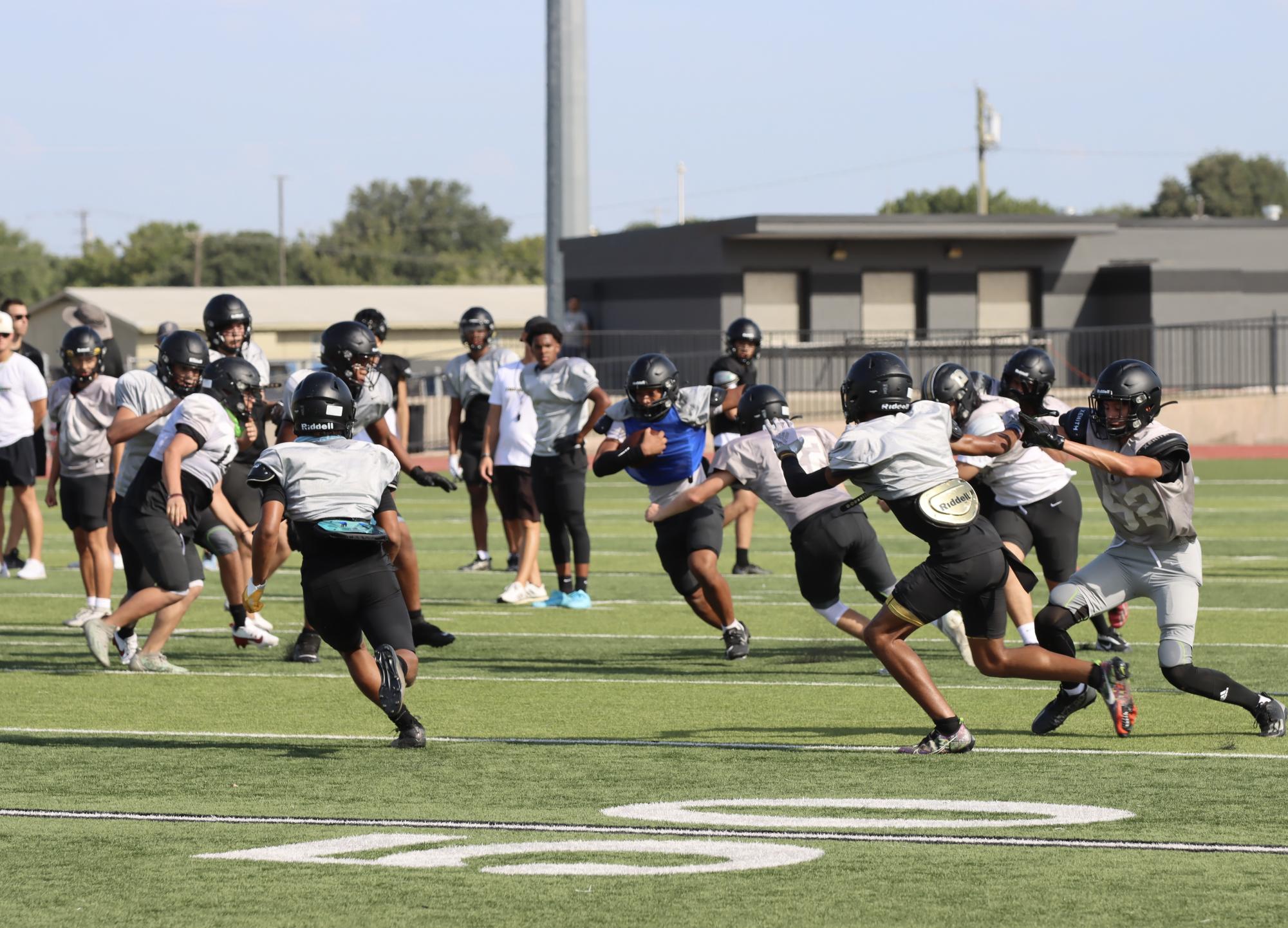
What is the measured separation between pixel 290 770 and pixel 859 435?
254 centimetres

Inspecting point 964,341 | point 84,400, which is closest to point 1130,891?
point 84,400

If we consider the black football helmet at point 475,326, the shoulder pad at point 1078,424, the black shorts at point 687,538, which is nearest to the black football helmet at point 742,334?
the black football helmet at point 475,326

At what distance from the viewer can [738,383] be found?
1391 cm

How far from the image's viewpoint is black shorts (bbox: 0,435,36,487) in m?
14.1

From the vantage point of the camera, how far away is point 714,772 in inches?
279

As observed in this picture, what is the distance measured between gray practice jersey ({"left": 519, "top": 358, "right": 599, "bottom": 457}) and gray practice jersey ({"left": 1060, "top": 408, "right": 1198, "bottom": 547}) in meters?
5.19

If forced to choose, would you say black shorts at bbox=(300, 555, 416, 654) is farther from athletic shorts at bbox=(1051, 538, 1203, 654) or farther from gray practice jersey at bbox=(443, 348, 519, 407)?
gray practice jersey at bbox=(443, 348, 519, 407)

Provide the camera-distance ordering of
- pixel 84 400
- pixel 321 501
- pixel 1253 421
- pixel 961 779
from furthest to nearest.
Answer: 1. pixel 1253 421
2. pixel 84 400
3. pixel 321 501
4. pixel 961 779

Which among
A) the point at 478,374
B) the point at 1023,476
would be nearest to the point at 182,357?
the point at 1023,476

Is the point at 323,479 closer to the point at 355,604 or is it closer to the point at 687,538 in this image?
the point at 355,604

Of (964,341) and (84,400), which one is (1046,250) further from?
(84,400)

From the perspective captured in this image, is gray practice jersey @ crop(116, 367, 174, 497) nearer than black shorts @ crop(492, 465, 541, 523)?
Yes

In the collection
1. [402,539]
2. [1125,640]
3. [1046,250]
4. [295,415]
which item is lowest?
[1125,640]

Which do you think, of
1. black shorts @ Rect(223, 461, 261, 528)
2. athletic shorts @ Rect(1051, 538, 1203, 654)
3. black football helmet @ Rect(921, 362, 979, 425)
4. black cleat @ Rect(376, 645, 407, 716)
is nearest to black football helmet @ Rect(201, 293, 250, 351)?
black shorts @ Rect(223, 461, 261, 528)
